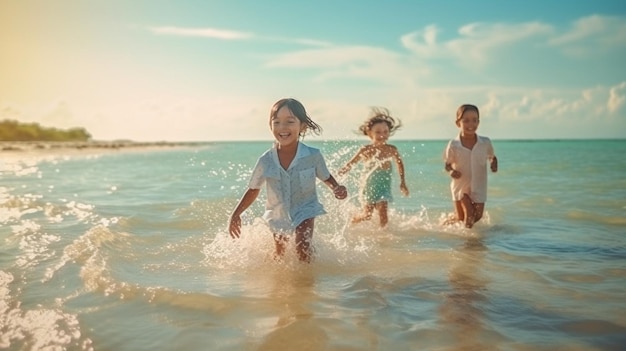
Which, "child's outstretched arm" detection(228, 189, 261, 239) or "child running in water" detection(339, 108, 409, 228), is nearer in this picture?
"child's outstretched arm" detection(228, 189, 261, 239)

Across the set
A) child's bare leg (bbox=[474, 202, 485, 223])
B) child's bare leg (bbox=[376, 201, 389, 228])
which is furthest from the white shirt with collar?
child's bare leg (bbox=[474, 202, 485, 223])

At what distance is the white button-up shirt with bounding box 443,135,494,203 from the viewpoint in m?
6.77

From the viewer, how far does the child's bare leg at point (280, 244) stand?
15.1ft

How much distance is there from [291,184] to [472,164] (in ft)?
11.0

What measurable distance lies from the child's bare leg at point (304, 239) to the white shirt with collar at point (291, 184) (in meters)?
0.06

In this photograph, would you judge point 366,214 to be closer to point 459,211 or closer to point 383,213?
point 383,213

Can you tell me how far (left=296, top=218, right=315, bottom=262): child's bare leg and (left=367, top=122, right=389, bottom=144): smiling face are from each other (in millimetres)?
3121

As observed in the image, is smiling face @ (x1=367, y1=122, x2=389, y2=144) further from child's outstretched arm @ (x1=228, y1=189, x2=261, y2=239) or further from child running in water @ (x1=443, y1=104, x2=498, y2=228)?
child's outstretched arm @ (x1=228, y1=189, x2=261, y2=239)

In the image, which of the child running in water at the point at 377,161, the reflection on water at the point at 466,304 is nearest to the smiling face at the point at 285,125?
the reflection on water at the point at 466,304

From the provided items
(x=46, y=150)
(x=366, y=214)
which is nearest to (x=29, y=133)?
(x=46, y=150)

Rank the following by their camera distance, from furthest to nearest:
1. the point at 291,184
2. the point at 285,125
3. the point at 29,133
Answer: the point at 29,133 < the point at 291,184 < the point at 285,125

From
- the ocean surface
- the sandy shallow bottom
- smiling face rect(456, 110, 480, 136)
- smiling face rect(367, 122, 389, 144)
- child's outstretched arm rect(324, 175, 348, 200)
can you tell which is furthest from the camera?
the sandy shallow bottom

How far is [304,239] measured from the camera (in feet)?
14.7

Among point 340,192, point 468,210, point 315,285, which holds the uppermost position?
point 340,192
